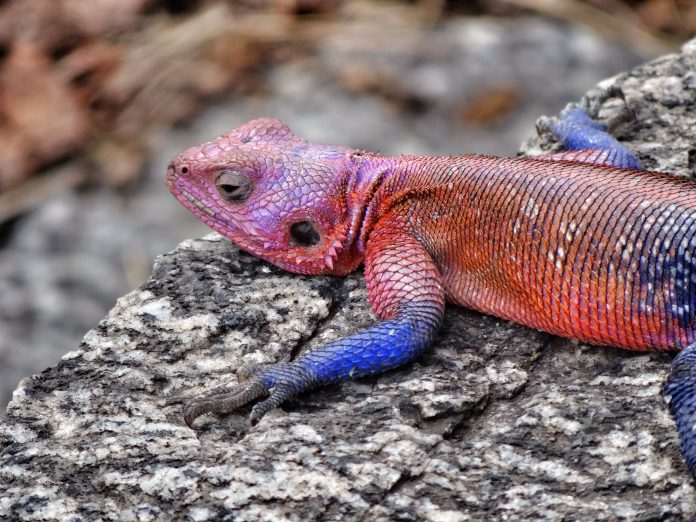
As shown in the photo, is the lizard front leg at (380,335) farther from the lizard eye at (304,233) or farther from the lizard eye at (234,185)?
the lizard eye at (234,185)

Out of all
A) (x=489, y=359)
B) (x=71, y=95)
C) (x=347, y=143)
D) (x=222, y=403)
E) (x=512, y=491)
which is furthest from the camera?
(x=71, y=95)

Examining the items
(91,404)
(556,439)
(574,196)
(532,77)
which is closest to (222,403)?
(91,404)

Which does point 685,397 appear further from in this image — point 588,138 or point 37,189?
point 37,189

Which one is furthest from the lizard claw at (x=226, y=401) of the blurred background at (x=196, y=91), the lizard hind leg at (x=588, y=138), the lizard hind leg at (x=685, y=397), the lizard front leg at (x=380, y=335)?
the blurred background at (x=196, y=91)

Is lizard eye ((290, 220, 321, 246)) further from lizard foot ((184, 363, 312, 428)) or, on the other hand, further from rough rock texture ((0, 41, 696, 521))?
lizard foot ((184, 363, 312, 428))

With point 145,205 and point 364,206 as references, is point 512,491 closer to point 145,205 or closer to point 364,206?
point 364,206

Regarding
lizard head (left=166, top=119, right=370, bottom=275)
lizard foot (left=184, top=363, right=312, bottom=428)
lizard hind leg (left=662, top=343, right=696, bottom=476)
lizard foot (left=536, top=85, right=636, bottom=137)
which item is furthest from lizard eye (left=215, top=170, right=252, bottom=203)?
lizard hind leg (left=662, top=343, right=696, bottom=476)
